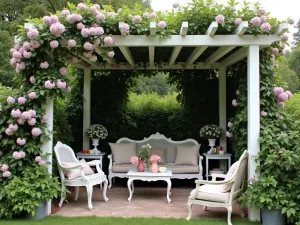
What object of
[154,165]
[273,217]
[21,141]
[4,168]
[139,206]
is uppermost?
[21,141]

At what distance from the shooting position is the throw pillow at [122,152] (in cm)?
780

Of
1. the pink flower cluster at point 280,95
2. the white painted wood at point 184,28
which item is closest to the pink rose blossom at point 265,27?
the pink flower cluster at point 280,95

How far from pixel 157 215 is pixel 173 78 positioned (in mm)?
4175

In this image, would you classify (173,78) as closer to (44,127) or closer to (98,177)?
(98,177)

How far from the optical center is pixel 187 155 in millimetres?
7719

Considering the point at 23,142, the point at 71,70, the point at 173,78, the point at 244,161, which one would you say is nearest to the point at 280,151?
the point at 244,161

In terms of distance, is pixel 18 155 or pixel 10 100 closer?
pixel 18 155

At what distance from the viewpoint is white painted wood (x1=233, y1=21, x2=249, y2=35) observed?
5.08 metres

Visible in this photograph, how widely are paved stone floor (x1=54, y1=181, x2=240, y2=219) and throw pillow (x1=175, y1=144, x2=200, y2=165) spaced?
0.60m

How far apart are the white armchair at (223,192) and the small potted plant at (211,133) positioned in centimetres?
250

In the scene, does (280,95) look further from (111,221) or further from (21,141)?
(21,141)

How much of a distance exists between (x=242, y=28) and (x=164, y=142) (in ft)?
12.4

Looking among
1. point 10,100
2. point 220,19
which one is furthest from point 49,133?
point 220,19

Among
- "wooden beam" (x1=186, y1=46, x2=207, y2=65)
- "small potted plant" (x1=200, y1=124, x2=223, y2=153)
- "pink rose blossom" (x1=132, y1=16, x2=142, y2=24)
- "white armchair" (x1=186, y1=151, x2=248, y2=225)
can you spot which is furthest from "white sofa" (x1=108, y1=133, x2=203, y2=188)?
"pink rose blossom" (x1=132, y1=16, x2=142, y2=24)
